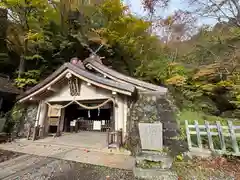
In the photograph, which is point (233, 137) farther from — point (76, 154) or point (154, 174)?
point (76, 154)

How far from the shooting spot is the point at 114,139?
659 centimetres

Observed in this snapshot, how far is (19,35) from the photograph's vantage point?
11023mm

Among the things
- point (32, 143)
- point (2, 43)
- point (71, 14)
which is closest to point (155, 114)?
point (32, 143)

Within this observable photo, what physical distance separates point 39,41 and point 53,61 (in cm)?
245

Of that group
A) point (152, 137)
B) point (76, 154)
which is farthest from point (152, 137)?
point (76, 154)

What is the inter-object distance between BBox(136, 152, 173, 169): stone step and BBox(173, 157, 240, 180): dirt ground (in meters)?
0.38

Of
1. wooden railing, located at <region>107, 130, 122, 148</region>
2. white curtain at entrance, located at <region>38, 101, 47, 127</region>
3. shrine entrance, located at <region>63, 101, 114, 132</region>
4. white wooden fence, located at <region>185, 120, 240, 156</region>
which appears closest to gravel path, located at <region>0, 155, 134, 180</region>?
wooden railing, located at <region>107, 130, 122, 148</region>

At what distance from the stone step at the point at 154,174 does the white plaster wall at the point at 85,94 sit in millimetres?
3862

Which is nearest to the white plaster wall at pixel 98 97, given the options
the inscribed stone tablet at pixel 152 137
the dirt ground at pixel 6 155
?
the inscribed stone tablet at pixel 152 137

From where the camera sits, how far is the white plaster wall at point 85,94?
23.7ft

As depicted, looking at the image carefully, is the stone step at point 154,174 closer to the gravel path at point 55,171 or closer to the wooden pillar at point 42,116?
the gravel path at point 55,171

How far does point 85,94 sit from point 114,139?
8.71 feet

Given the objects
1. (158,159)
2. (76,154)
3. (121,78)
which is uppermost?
(121,78)

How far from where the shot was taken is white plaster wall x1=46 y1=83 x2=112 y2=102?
721cm
